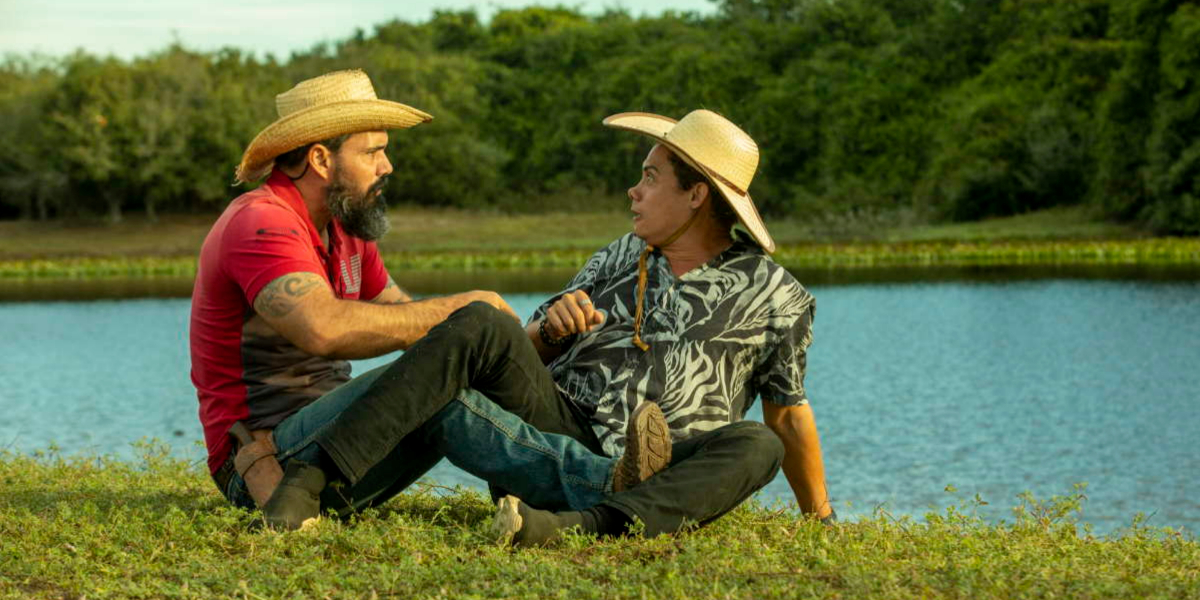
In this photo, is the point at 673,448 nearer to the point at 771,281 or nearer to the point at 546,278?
the point at 771,281

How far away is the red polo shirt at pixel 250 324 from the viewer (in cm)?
448

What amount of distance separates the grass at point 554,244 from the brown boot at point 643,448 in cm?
2773

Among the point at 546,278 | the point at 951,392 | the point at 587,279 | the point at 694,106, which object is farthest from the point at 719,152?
the point at 694,106

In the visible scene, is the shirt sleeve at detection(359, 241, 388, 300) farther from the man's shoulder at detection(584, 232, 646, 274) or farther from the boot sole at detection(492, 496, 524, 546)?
the boot sole at detection(492, 496, 524, 546)

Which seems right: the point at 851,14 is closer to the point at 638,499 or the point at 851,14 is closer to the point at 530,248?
the point at 530,248

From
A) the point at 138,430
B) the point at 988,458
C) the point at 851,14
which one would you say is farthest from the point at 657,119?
the point at 851,14

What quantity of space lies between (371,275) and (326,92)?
0.70m

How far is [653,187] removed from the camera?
4.94 meters

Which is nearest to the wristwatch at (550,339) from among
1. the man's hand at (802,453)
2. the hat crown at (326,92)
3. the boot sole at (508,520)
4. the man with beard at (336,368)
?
the man with beard at (336,368)

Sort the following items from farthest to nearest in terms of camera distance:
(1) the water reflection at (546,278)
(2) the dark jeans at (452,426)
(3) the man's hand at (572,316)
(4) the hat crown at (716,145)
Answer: (1) the water reflection at (546,278) < (4) the hat crown at (716,145) < (3) the man's hand at (572,316) < (2) the dark jeans at (452,426)

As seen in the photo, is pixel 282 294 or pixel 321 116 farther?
pixel 321 116

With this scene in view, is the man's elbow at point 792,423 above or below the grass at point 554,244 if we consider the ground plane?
above

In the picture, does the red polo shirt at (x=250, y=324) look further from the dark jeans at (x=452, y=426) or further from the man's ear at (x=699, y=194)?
the man's ear at (x=699, y=194)

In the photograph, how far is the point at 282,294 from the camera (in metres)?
4.43
